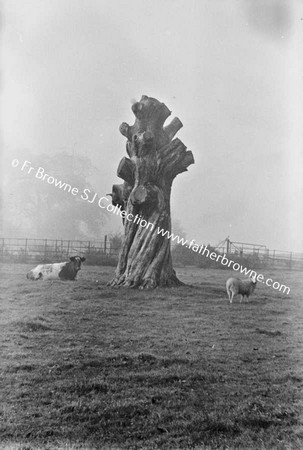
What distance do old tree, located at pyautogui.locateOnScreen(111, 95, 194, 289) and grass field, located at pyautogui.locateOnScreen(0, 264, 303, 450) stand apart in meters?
1.66

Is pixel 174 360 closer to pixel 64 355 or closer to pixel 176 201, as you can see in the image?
pixel 64 355

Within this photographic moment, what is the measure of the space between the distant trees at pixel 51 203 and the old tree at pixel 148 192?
38.3 inches

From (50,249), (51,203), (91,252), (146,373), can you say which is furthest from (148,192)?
(146,373)

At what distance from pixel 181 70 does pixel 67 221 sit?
4.47 meters

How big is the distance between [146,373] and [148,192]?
447 centimetres

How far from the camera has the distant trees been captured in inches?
228

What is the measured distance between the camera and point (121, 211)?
8.08 meters

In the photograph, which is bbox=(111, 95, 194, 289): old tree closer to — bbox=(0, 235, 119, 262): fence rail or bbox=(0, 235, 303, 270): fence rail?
bbox=(0, 235, 303, 270): fence rail

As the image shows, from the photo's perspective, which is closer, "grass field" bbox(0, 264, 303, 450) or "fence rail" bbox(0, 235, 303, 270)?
"grass field" bbox(0, 264, 303, 450)

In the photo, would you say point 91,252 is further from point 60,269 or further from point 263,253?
point 263,253

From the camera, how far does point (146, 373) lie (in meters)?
3.37

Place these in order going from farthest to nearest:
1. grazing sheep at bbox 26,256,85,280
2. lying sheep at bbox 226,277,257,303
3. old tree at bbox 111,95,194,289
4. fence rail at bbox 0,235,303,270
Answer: grazing sheep at bbox 26,256,85,280 < old tree at bbox 111,95,194,289 < fence rail at bbox 0,235,303,270 < lying sheep at bbox 226,277,257,303

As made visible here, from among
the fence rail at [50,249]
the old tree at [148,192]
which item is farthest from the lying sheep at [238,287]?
the fence rail at [50,249]

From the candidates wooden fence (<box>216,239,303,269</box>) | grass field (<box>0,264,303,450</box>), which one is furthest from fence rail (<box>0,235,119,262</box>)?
wooden fence (<box>216,239,303,269</box>)
